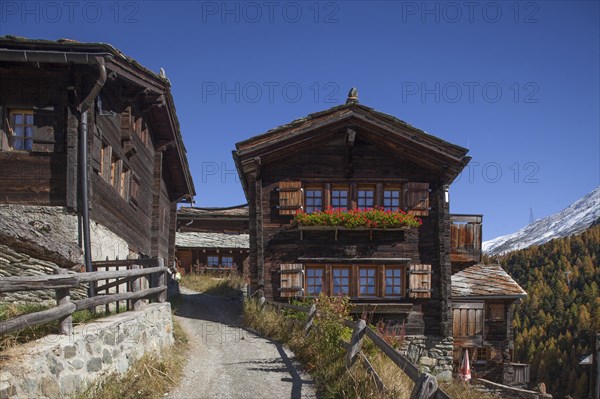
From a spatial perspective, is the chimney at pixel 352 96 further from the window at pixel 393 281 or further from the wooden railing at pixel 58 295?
the wooden railing at pixel 58 295

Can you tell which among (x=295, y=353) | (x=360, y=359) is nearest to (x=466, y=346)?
(x=295, y=353)

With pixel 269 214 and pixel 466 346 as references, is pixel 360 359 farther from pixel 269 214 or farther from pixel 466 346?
pixel 466 346

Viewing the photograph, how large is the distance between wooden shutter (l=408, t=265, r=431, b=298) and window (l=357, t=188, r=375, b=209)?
2520 mm

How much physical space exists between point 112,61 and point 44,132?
235 centimetres

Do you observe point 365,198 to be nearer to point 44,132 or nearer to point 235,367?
point 235,367

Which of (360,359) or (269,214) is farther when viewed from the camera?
(269,214)

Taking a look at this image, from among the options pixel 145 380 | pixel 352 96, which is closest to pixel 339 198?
pixel 352 96

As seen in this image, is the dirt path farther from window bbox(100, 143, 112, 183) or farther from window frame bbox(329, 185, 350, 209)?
window frame bbox(329, 185, 350, 209)

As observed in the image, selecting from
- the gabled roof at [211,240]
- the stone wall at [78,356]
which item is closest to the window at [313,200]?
the stone wall at [78,356]

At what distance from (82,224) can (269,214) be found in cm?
702

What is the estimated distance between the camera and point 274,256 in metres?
18.2

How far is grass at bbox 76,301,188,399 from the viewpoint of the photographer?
24.3 ft

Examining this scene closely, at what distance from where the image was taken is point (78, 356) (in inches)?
279

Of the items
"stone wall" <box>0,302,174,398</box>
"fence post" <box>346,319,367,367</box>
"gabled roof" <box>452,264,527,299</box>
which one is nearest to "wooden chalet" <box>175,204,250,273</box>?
"gabled roof" <box>452,264,527,299</box>
